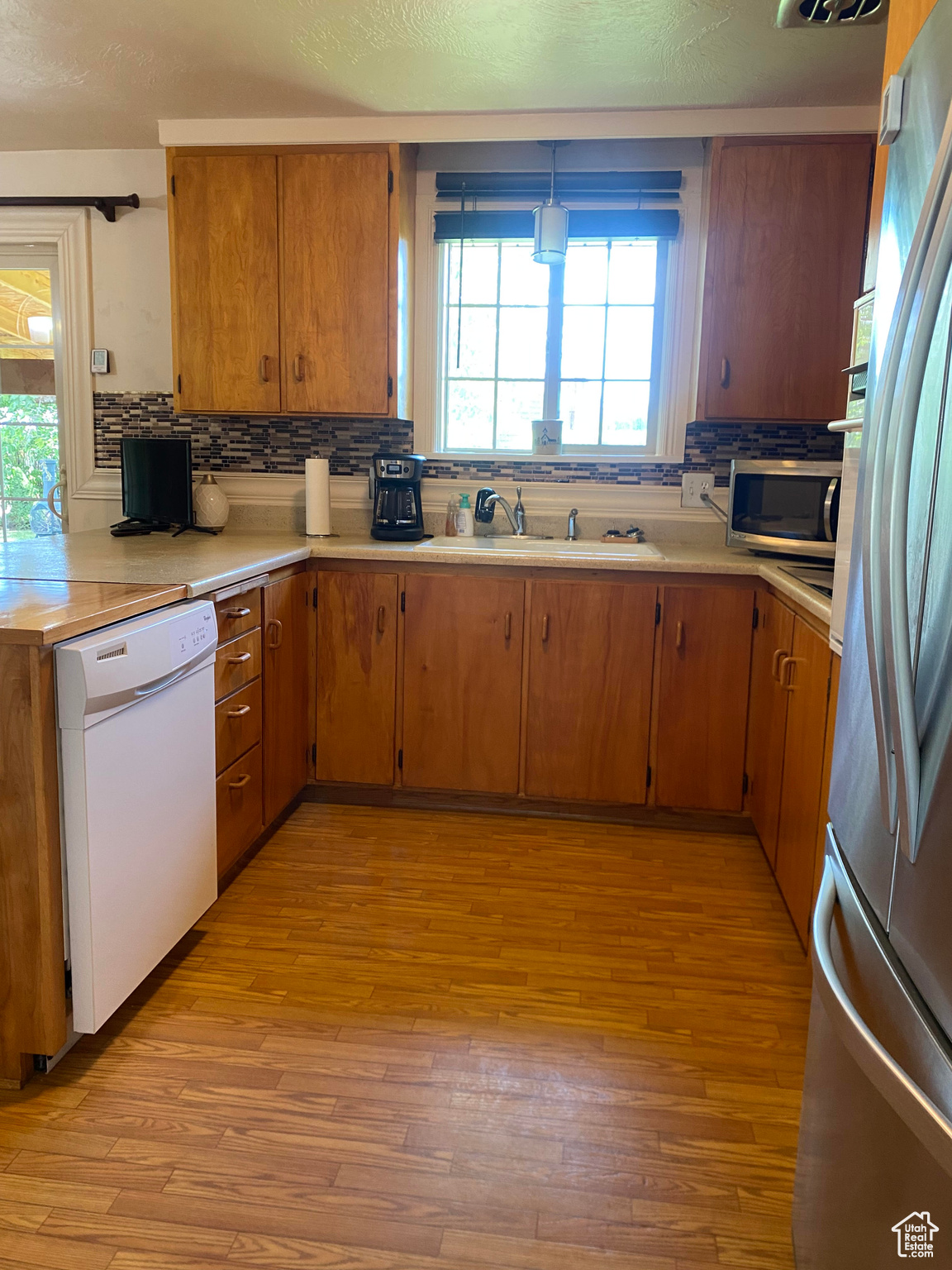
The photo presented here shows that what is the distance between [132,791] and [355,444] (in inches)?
80.8

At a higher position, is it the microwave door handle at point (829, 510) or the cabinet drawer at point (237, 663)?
the microwave door handle at point (829, 510)

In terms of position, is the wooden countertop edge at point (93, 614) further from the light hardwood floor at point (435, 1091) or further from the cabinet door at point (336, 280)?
the cabinet door at point (336, 280)

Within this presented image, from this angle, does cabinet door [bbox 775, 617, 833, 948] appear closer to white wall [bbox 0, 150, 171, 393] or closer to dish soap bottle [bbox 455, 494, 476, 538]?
dish soap bottle [bbox 455, 494, 476, 538]

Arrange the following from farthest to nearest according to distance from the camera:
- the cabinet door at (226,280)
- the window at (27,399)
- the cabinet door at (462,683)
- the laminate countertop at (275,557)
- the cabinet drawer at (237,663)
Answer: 1. the window at (27,399)
2. the cabinet door at (226,280)
3. the cabinet door at (462,683)
4. the cabinet drawer at (237,663)
5. the laminate countertop at (275,557)

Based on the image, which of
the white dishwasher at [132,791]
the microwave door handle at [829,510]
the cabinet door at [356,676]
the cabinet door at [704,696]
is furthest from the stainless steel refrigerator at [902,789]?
the cabinet door at [356,676]

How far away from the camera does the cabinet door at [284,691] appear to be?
2762 mm

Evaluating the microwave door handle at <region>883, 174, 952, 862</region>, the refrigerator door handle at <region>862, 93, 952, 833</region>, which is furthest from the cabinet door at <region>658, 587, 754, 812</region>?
the microwave door handle at <region>883, 174, 952, 862</region>

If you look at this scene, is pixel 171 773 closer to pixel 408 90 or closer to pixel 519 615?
pixel 519 615

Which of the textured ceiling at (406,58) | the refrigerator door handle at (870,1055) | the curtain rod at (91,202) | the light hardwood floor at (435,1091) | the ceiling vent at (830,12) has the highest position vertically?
the textured ceiling at (406,58)

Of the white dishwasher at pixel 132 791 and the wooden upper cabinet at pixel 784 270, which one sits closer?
the white dishwasher at pixel 132 791

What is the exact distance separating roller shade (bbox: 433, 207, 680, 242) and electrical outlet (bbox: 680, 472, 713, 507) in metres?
0.86

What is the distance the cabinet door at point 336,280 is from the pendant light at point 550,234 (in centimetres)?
51

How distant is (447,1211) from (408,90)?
9.74 feet

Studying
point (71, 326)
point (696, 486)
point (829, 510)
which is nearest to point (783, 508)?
point (829, 510)
